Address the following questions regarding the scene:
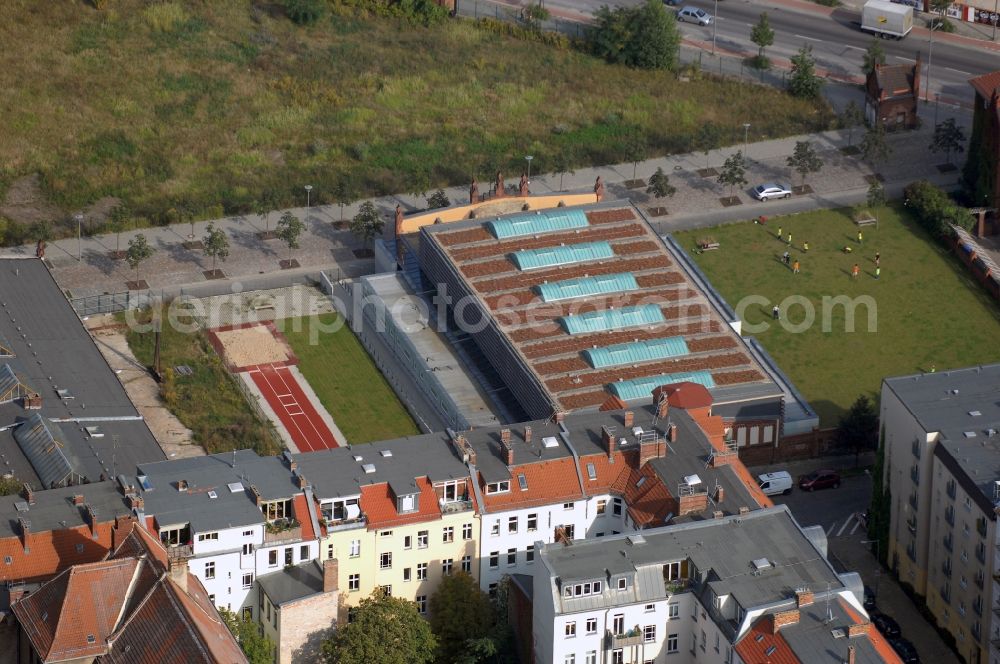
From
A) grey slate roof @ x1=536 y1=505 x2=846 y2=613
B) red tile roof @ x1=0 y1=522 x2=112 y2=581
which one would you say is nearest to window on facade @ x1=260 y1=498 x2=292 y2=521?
red tile roof @ x1=0 y1=522 x2=112 y2=581

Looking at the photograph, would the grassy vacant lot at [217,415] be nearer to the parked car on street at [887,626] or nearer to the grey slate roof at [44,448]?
the grey slate roof at [44,448]

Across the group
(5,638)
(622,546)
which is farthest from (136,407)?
(622,546)

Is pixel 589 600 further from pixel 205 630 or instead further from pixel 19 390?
pixel 19 390

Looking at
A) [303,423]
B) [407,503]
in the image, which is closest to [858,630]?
[407,503]

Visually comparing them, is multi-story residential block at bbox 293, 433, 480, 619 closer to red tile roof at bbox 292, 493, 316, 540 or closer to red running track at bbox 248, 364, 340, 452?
red tile roof at bbox 292, 493, 316, 540

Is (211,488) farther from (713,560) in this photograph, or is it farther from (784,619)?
(784,619)

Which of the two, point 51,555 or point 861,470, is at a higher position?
point 51,555

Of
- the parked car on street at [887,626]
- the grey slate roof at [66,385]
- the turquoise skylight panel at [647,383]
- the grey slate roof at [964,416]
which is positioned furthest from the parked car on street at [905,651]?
the grey slate roof at [66,385]
